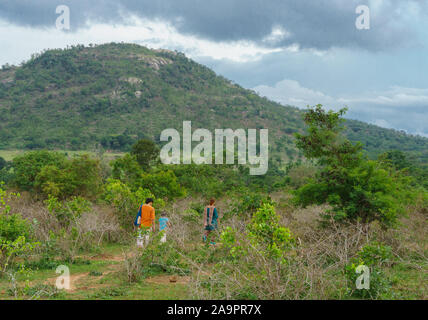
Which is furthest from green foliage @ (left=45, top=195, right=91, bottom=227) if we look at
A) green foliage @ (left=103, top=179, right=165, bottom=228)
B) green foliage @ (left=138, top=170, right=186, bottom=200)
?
green foliage @ (left=138, top=170, right=186, bottom=200)

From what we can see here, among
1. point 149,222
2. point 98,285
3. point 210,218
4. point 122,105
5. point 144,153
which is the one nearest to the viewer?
point 98,285

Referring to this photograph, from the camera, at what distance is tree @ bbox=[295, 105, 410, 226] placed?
933cm

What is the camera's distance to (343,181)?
978 centimetres

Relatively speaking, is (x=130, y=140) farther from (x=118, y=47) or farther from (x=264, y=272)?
(x=118, y=47)

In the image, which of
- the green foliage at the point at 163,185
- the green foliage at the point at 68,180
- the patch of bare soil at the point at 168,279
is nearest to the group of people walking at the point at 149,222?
the patch of bare soil at the point at 168,279

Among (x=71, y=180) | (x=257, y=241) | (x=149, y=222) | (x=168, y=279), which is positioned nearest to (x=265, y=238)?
(x=257, y=241)

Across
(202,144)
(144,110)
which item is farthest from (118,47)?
(202,144)

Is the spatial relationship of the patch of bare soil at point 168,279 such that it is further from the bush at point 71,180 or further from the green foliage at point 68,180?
the bush at point 71,180

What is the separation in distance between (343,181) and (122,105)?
2754 inches

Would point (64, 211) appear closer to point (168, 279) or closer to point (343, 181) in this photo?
point (168, 279)

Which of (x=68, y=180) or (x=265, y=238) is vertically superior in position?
(x=68, y=180)

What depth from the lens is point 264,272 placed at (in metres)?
4.93

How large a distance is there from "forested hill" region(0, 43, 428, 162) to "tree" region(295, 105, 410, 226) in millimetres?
48580

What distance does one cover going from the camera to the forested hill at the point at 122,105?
62.0m
